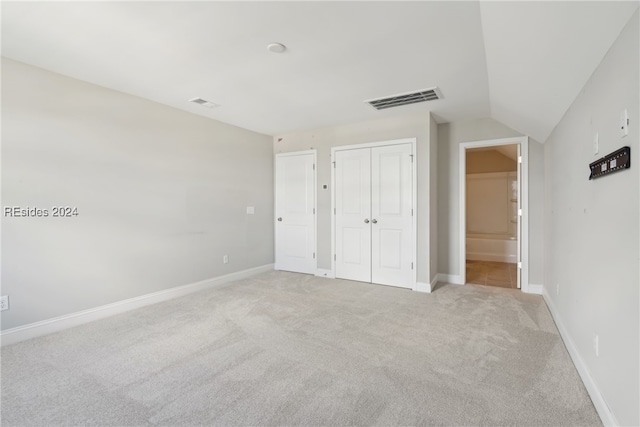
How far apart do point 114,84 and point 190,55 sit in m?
1.23

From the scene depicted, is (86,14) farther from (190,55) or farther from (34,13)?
(190,55)

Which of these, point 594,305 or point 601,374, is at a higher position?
point 594,305

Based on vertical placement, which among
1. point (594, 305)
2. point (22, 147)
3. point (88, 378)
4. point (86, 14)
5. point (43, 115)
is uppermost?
A: point (86, 14)

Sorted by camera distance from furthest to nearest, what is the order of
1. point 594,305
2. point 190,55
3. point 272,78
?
point 272,78, point 190,55, point 594,305

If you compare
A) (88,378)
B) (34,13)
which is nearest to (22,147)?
(34,13)

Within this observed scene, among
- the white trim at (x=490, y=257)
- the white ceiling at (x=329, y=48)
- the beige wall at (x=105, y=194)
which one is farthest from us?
the white trim at (x=490, y=257)

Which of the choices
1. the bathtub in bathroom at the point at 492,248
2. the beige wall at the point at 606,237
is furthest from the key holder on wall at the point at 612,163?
the bathtub in bathroom at the point at 492,248

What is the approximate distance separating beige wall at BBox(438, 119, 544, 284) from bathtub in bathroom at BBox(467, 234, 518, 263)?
2.43 metres

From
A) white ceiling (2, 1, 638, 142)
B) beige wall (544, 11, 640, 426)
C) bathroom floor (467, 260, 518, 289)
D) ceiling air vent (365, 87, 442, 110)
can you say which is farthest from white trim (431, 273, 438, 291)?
ceiling air vent (365, 87, 442, 110)

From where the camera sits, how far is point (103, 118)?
323 centimetres

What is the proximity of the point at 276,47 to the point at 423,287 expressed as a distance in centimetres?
343

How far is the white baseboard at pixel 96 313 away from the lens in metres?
2.66

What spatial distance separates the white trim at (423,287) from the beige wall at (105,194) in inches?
110

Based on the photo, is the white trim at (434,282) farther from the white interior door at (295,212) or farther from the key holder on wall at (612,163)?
the key holder on wall at (612,163)
